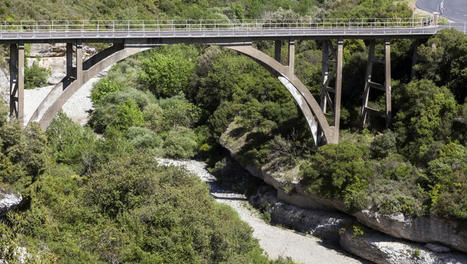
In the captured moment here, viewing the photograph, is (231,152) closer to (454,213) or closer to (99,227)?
(454,213)

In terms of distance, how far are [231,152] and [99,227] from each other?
74.1 feet

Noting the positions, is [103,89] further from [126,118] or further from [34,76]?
[34,76]

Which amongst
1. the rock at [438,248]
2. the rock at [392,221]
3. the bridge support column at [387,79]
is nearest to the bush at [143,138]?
the rock at [392,221]

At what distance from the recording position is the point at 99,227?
25.7m

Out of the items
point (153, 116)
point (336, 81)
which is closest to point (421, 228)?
point (336, 81)

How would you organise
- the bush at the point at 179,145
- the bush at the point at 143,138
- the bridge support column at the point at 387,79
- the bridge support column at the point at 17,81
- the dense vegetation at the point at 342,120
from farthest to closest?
the bush at the point at 179,145 → the bush at the point at 143,138 → the bridge support column at the point at 387,79 → the dense vegetation at the point at 342,120 → the bridge support column at the point at 17,81

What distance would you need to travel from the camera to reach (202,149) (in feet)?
174

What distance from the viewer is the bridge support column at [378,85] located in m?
41.9

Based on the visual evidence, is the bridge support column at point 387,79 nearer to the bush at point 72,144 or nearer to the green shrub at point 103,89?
the bush at point 72,144

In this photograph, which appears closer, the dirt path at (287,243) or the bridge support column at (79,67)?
the bridge support column at (79,67)

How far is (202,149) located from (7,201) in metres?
31.9

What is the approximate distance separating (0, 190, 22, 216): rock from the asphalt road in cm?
4975

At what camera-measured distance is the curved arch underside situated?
112 feet

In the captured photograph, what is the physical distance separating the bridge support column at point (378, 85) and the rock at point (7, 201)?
88.0 feet
